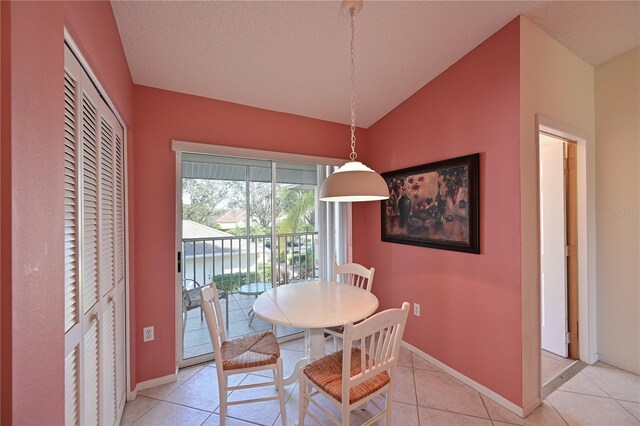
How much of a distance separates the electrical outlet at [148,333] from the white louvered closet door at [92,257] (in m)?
0.25

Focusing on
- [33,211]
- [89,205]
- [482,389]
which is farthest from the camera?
[482,389]

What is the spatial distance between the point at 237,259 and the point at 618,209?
350 centimetres

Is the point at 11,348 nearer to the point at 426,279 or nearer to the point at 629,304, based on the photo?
the point at 426,279

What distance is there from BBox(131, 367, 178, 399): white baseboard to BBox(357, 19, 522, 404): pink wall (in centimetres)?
218

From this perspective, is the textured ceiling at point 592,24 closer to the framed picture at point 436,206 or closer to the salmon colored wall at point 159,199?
the framed picture at point 436,206

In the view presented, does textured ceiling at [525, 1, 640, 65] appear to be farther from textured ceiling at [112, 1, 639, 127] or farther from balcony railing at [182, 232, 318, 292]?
balcony railing at [182, 232, 318, 292]

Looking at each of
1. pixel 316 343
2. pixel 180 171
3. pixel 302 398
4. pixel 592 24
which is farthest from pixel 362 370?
pixel 592 24

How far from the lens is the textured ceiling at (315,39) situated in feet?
5.41

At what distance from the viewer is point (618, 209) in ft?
A: 7.48

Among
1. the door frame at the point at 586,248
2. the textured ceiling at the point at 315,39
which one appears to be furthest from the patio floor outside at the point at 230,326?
the door frame at the point at 586,248

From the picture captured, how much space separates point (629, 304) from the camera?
2.24m

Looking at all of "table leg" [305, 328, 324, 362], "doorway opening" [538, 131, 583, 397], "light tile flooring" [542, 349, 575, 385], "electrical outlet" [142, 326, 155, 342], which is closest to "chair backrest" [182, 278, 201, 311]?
"electrical outlet" [142, 326, 155, 342]

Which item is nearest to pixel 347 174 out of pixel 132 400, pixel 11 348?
pixel 11 348

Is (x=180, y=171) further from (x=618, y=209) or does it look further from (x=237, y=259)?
(x=618, y=209)
